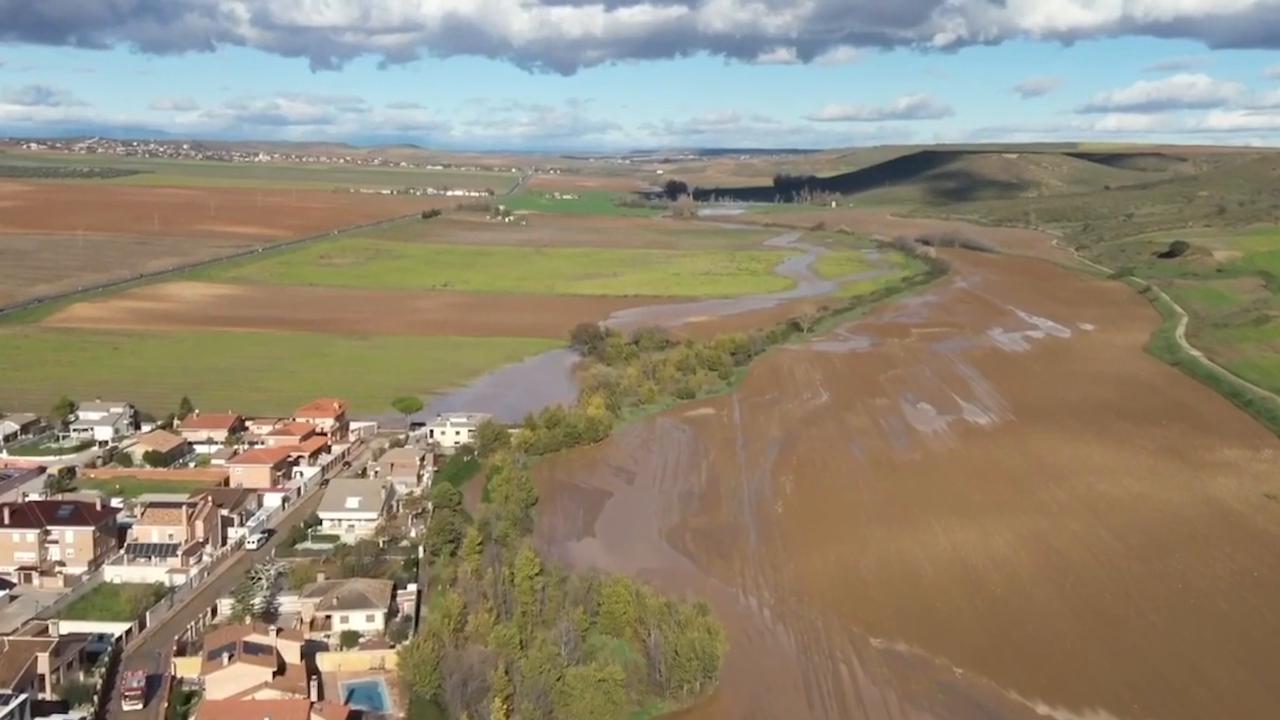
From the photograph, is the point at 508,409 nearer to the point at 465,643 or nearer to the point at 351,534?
the point at 351,534

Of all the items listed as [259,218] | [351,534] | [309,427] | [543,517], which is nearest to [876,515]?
[543,517]

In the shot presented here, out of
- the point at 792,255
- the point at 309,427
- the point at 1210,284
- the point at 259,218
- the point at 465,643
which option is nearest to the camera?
the point at 465,643

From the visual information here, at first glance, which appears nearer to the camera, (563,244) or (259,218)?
(563,244)

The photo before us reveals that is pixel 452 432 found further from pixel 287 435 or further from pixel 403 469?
pixel 287 435

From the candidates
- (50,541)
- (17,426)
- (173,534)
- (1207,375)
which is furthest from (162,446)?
(1207,375)

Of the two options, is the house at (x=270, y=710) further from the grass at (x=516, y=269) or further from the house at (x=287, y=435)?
the grass at (x=516, y=269)

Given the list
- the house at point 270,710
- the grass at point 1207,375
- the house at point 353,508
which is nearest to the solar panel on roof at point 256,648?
the house at point 270,710

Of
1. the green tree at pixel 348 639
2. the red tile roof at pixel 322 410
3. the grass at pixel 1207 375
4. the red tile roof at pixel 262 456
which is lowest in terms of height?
the grass at pixel 1207 375
